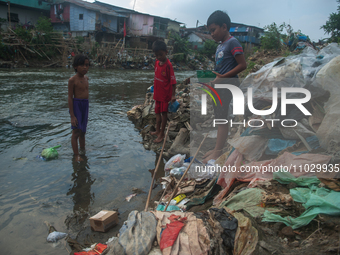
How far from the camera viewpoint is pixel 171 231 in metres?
1.55

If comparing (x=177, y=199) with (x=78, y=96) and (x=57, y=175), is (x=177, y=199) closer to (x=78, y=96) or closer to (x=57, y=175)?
(x=57, y=175)

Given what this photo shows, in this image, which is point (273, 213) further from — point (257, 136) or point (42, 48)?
point (42, 48)

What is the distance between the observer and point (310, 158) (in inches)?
76.4

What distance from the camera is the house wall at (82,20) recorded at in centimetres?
2508

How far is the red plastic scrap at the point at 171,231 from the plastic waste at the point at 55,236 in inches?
35.3

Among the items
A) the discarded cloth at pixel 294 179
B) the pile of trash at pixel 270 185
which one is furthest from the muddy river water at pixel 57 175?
the discarded cloth at pixel 294 179

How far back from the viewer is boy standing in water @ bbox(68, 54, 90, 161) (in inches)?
119

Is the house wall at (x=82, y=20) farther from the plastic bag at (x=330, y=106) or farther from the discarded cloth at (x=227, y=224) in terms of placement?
the discarded cloth at (x=227, y=224)

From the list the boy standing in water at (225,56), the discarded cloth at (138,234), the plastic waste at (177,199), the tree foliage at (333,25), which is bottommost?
the plastic waste at (177,199)

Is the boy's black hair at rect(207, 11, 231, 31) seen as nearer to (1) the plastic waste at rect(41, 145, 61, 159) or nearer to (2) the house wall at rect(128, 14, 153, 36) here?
(1) the plastic waste at rect(41, 145, 61, 159)

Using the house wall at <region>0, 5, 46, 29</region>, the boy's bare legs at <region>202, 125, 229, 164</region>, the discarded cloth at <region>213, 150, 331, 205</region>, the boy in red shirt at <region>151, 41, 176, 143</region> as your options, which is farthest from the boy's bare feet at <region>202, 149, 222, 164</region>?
the house wall at <region>0, 5, 46, 29</region>

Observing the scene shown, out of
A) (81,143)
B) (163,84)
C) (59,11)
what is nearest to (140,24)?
(59,11)

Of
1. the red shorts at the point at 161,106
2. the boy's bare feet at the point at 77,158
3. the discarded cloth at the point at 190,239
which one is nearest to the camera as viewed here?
the discarded cloth at the point at 190,239

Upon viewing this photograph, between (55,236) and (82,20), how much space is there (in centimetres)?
2795
